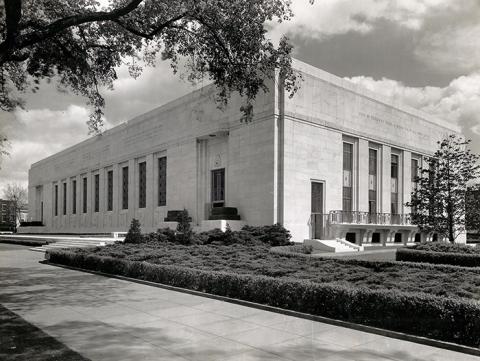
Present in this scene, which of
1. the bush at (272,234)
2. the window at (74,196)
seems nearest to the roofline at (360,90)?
the bush at (272,234)

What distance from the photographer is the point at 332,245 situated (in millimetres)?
26578

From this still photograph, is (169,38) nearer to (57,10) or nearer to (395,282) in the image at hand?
(57,10)

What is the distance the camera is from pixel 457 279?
11.4 metres

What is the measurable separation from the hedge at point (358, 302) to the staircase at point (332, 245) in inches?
568

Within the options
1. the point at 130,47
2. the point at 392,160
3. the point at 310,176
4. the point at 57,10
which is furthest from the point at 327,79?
the point at 57,10

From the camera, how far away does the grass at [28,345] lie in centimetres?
660

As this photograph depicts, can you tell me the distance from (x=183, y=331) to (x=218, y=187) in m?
24.7

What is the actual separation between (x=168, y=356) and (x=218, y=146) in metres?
26.8

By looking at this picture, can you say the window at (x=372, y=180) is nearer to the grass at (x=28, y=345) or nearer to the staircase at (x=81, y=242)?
the staircase at (x=81, y=242)

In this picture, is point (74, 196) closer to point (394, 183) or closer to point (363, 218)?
point (363, 218)

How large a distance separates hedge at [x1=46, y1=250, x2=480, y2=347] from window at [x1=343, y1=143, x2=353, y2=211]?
Result: 21.1 metres

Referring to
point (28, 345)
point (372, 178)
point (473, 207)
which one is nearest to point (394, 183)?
point (372, 178)

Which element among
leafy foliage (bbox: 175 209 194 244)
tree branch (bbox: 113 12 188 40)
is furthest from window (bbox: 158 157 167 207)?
tree branch (bbox: 113 12 188 40)

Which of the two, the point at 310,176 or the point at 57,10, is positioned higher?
the point at 57,10
